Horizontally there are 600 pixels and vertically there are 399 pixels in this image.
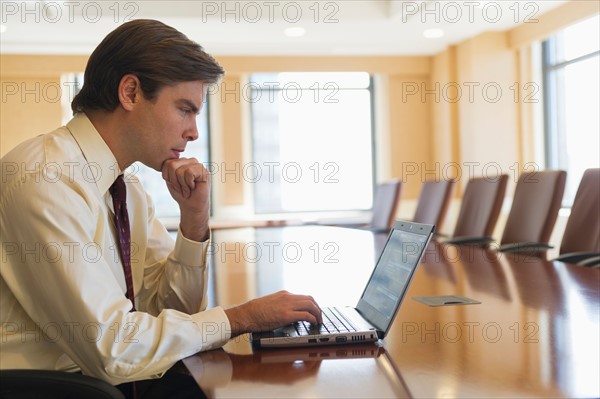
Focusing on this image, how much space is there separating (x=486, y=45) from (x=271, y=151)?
9.57ft

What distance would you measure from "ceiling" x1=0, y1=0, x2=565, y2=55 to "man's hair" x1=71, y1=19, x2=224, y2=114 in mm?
5273

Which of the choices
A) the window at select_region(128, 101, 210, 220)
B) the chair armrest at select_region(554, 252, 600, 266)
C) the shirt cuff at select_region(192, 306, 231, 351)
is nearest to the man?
the shirt cuff at select_region(192, 306, 231, 351)

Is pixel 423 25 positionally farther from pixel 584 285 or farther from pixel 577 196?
pixel 584 285

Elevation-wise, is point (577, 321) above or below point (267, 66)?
below

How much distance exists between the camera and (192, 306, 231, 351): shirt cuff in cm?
125

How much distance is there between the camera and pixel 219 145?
8.48 meters

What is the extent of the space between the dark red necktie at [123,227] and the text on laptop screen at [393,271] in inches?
20.6

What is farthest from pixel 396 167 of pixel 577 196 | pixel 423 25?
pixel 577 196

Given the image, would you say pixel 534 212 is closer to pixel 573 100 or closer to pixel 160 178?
pixel 573 100

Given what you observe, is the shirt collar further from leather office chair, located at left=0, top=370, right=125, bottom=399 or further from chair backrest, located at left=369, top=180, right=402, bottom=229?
chair backrest, located at left=369, top=180, right=402, bottom=229

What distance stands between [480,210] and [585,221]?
3.68 feet

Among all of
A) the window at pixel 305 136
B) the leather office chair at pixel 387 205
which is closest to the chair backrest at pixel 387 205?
the leather office chair at pixel 387 205

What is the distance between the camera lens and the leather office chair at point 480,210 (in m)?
4.07

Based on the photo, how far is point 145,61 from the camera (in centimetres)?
142
